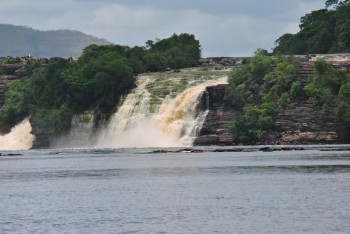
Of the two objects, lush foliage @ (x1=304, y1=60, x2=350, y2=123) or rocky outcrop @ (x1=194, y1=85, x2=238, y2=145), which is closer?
lush foliage @ (x1=304, y1=60, x2=350, y2=123)

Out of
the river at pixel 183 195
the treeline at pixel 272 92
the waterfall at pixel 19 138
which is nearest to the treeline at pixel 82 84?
the waterfall at pixel 19 138

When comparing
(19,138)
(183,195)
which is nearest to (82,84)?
(19,138)

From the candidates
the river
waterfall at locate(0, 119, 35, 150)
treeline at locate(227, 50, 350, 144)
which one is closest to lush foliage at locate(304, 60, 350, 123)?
treeline at locate(227, 50, 350, 144)

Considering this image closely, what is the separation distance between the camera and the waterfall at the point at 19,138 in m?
178

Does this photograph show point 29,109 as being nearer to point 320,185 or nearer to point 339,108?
point 339,108

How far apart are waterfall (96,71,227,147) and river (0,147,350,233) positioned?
3424 centimetres

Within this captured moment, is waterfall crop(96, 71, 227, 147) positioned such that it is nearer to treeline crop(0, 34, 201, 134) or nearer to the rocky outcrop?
the rocky outcrop

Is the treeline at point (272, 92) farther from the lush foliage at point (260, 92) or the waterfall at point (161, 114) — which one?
the waterfall at point (161, 114)

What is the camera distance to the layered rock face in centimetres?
14050

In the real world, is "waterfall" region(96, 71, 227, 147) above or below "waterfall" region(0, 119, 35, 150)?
above

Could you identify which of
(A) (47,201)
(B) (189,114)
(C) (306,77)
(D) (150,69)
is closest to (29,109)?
(D) (150,69)

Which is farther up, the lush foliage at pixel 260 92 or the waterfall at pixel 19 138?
the lush foliage at pixel 260 92

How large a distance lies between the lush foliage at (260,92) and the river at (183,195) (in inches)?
1089

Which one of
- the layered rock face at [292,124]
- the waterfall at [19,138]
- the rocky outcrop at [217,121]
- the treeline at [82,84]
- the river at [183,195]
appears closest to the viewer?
the river at [183,195]
